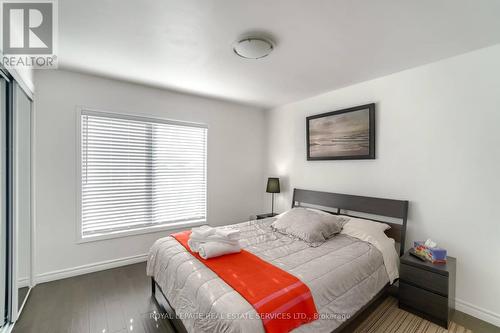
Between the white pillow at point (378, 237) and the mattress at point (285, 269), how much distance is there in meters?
0.08

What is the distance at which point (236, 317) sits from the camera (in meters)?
1.26

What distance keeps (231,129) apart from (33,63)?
2.72 m

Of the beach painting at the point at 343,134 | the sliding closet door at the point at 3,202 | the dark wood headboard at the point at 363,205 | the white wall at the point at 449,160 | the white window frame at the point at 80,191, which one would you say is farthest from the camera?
the beach painting at the point at 343,134

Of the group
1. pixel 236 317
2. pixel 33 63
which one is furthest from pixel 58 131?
pixel 236 317

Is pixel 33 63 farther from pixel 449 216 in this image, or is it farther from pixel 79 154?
pixel 449 216

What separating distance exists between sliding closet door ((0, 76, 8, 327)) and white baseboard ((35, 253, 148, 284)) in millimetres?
820

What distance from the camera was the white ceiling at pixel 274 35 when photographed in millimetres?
1601

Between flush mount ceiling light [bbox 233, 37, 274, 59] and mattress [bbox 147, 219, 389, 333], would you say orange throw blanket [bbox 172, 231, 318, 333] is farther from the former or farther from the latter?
flush mount ceiling light [bbox 233, 37, 274, 59]

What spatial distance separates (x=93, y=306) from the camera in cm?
224

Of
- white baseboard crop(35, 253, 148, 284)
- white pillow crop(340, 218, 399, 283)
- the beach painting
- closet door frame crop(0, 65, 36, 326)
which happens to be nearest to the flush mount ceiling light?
the beach painting

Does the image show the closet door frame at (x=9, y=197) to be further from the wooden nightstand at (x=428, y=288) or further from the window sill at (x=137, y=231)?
the wooden nightstand at (x=428, y=288)

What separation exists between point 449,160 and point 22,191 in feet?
14.5

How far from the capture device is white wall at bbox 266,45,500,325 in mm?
2096

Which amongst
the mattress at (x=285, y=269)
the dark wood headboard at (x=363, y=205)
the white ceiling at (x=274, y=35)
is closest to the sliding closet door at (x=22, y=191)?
the white ceiling at (x=274, y=35)
